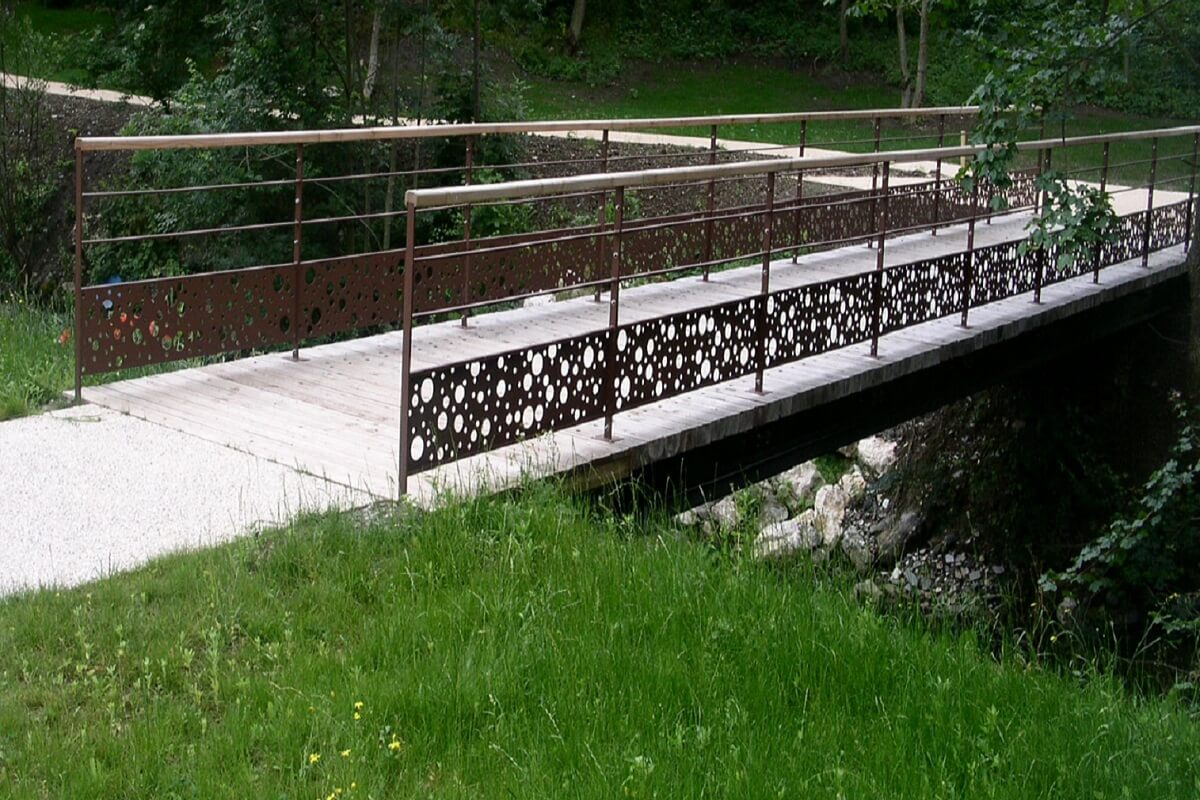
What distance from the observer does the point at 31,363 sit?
8.53 metres

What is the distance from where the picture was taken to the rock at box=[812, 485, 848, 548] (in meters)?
14.5

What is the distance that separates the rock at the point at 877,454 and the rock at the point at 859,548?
989 mm

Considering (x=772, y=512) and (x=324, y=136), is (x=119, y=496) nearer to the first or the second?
(x=324, y=136)

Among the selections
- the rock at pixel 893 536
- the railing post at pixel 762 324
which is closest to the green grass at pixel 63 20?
the rock at pixel 893 536

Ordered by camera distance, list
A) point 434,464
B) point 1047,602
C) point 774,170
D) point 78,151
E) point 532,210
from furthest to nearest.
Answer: point 532,210
point 1047,602
point 774,170
point 78,151
point 434,464

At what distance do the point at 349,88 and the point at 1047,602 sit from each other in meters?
11.5

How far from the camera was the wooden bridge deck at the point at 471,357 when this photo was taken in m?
6.80

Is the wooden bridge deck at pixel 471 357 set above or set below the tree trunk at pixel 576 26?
below

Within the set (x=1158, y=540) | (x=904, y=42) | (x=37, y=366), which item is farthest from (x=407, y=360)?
(x=904, y=42)

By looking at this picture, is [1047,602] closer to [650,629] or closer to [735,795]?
[650,629]

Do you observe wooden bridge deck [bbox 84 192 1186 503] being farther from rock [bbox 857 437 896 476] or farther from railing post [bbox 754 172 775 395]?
rock [bbox 857 437 896 476]

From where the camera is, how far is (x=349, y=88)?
19656 millimetres

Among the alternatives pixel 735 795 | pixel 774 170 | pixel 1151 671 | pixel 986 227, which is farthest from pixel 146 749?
pixel 986 227

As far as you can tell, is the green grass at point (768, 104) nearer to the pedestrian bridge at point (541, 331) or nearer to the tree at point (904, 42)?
the tree at point (904, 42)
